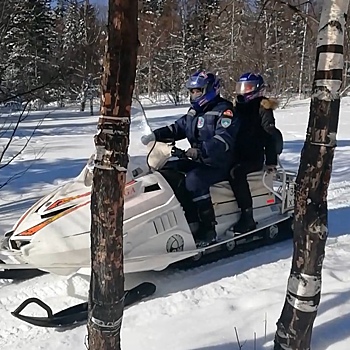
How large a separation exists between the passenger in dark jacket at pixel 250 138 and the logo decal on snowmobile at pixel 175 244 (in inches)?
27.6

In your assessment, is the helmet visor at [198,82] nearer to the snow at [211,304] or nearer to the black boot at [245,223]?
the snow at [211,304]

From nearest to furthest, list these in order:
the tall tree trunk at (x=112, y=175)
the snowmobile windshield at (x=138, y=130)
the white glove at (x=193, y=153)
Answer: the tall tree trunk at (x=112, y=175)
the white glove at (x=193, y=153)
the snowmobile windshield at (x=138, y=130)

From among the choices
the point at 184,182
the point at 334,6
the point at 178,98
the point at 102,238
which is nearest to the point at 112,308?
the point at 102,238

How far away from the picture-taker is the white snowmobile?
3758 millimetres

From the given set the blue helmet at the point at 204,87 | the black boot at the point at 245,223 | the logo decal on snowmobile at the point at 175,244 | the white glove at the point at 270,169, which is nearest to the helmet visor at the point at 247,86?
the blue helmet at the point at 204,87

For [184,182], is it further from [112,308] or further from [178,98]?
[178,98]

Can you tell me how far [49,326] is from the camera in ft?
11.3

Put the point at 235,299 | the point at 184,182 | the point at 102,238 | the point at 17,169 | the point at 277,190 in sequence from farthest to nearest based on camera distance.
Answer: the point at 17,169, the point at 277,190, the point at 184,182, the point at 235,299, the point at 102,238

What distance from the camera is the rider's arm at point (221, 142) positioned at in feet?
14.6

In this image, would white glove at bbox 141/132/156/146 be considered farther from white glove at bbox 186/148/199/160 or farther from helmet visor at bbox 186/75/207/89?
helmet visor at bbox 186/75/207/89

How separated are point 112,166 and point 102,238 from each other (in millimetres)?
312

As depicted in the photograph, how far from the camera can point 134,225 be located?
4.02 m

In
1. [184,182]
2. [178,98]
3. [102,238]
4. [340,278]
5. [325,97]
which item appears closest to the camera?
[102,238]

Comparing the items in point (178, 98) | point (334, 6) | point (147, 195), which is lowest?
point (178, 98)
